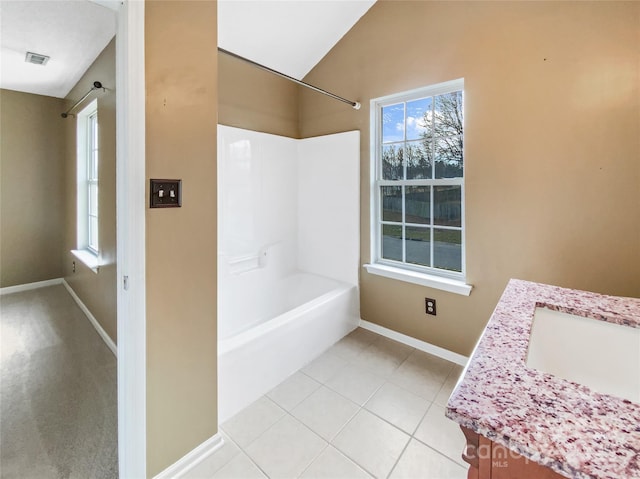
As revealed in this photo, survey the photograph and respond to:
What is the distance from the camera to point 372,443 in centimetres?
152

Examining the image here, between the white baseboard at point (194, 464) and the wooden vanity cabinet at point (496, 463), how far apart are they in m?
1.32

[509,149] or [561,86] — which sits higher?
[561,86]

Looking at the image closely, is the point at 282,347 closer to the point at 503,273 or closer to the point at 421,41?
the point at 503,273

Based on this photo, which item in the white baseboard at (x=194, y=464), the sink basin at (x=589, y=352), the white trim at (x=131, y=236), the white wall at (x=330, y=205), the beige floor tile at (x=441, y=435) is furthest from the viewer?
the white wall at (x=330, y=205)

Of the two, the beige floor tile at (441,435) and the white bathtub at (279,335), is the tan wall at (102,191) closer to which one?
the white bathtub at (279,335)

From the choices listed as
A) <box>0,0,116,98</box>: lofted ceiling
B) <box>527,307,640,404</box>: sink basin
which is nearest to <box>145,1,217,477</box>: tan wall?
<box>0,0,116,98</box>: lofted ceiling

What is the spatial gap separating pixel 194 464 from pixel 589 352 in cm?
171

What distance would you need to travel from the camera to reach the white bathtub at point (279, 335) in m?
1.69

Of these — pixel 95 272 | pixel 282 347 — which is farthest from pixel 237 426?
pixel 95 272

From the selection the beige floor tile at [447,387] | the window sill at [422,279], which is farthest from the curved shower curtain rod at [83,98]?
the beige floor tile at [447,387]

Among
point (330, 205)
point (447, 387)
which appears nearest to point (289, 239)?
point (330, 205)

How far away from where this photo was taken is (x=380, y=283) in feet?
8.57

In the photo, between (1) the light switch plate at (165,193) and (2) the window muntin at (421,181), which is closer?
(1) the light switch plate at (165,193)

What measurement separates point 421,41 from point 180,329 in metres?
2.57
